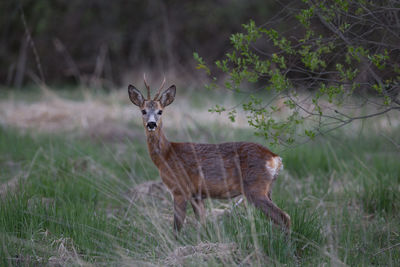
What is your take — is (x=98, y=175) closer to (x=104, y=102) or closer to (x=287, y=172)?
(x=287, y=172)

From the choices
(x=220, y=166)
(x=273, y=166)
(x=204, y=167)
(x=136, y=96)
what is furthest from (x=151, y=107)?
(x=273, y=166)

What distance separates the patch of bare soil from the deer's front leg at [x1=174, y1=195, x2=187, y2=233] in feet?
2.64

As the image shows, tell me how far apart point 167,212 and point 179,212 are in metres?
0.90

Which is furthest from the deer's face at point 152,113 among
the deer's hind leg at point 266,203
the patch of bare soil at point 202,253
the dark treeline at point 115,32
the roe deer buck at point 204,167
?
the dark treeline at point 115,32

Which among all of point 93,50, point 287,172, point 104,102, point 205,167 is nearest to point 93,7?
point 93,50

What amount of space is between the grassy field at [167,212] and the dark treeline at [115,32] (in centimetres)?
929

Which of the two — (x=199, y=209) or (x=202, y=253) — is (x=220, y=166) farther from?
(x=202, y=253)

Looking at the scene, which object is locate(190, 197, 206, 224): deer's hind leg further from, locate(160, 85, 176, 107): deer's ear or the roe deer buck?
locate(160, 85, 176, 107): deer's ear

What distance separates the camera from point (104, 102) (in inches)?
504

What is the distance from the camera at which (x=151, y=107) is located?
520 centimetres

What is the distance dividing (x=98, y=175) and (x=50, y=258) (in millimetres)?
2794

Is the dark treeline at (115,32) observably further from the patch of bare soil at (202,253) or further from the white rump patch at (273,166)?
the patch of bare soil at (202,253)

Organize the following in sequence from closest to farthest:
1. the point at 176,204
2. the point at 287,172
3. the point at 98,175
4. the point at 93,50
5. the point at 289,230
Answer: the point at 289,230
the point at 176,204
the point at 98,175
the point at 287,172
the point at 93,50

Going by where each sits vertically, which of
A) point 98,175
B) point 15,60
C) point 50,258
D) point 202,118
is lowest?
point 50,258
